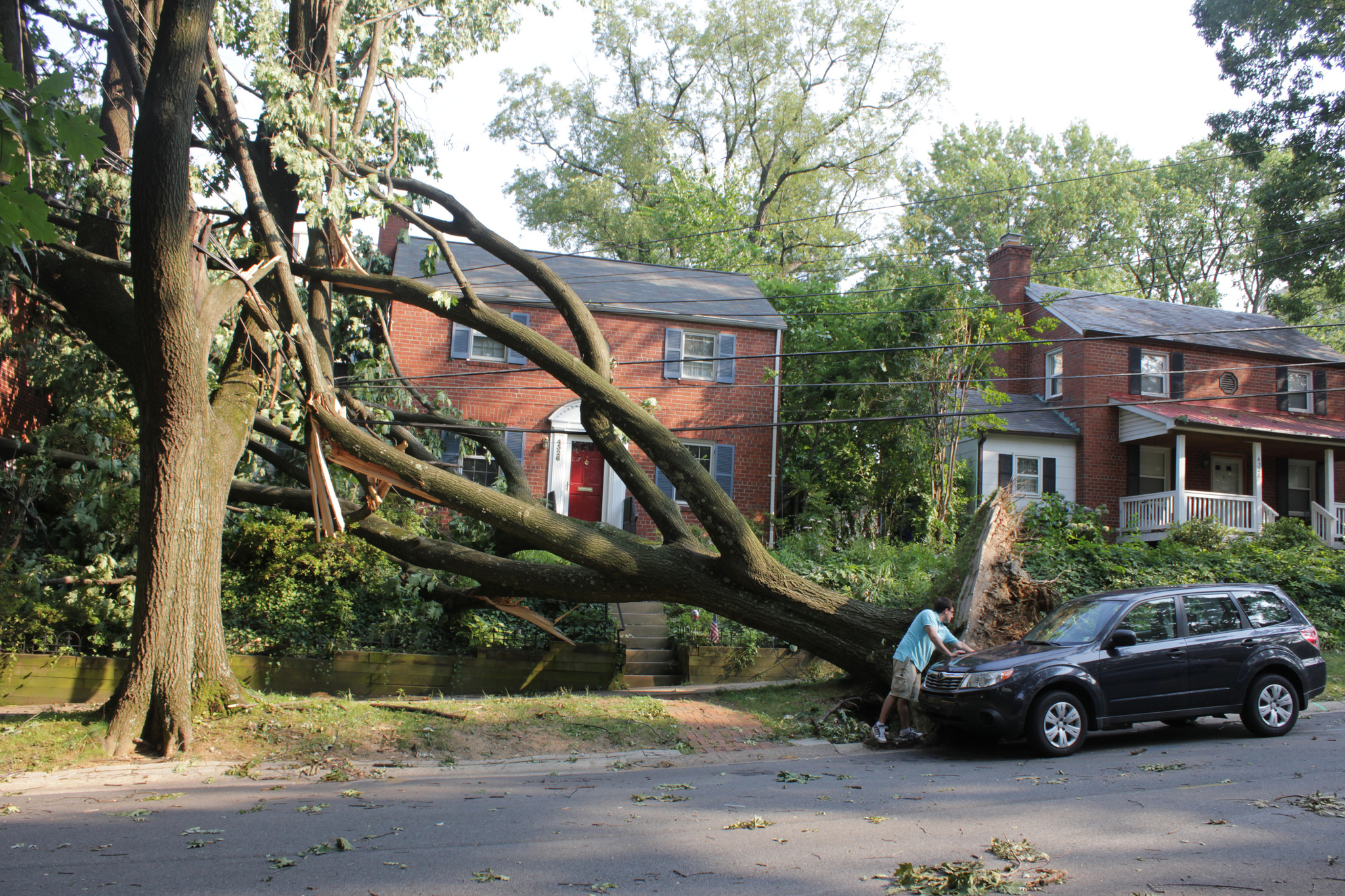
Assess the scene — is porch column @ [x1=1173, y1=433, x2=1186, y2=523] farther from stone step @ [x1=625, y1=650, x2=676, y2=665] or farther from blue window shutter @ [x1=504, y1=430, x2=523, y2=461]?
blue window shutter @ [x1=504, y1=430, x2=523, y2=461]

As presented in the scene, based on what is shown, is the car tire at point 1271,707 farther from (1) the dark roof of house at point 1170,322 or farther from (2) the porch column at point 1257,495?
(1) the dark roof of house at point 1170,322

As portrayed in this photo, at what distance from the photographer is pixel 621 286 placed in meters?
23.8

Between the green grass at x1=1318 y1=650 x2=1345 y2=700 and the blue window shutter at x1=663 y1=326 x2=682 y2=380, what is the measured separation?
46.4ft

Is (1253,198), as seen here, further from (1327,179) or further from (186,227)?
(186,227)

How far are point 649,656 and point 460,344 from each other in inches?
408

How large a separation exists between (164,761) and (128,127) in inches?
282

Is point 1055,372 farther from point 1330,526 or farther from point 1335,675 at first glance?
point 1335,675

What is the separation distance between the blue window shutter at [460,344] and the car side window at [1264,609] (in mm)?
16641

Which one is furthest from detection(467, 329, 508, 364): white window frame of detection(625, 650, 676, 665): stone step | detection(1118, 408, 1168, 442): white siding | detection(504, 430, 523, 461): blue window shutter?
detection(1118, 408, 1168, 442): white siding

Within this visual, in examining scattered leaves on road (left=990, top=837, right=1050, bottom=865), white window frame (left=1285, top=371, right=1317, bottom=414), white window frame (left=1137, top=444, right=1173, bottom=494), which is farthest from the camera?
white window frame (left=1285, top=371, right=1317, bottom=414)

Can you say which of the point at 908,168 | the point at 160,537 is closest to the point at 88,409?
the point at 160,537

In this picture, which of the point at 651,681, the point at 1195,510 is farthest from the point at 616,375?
the point at 1195,510

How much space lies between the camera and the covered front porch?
22.5 meters

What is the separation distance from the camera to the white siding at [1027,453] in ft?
77.9
